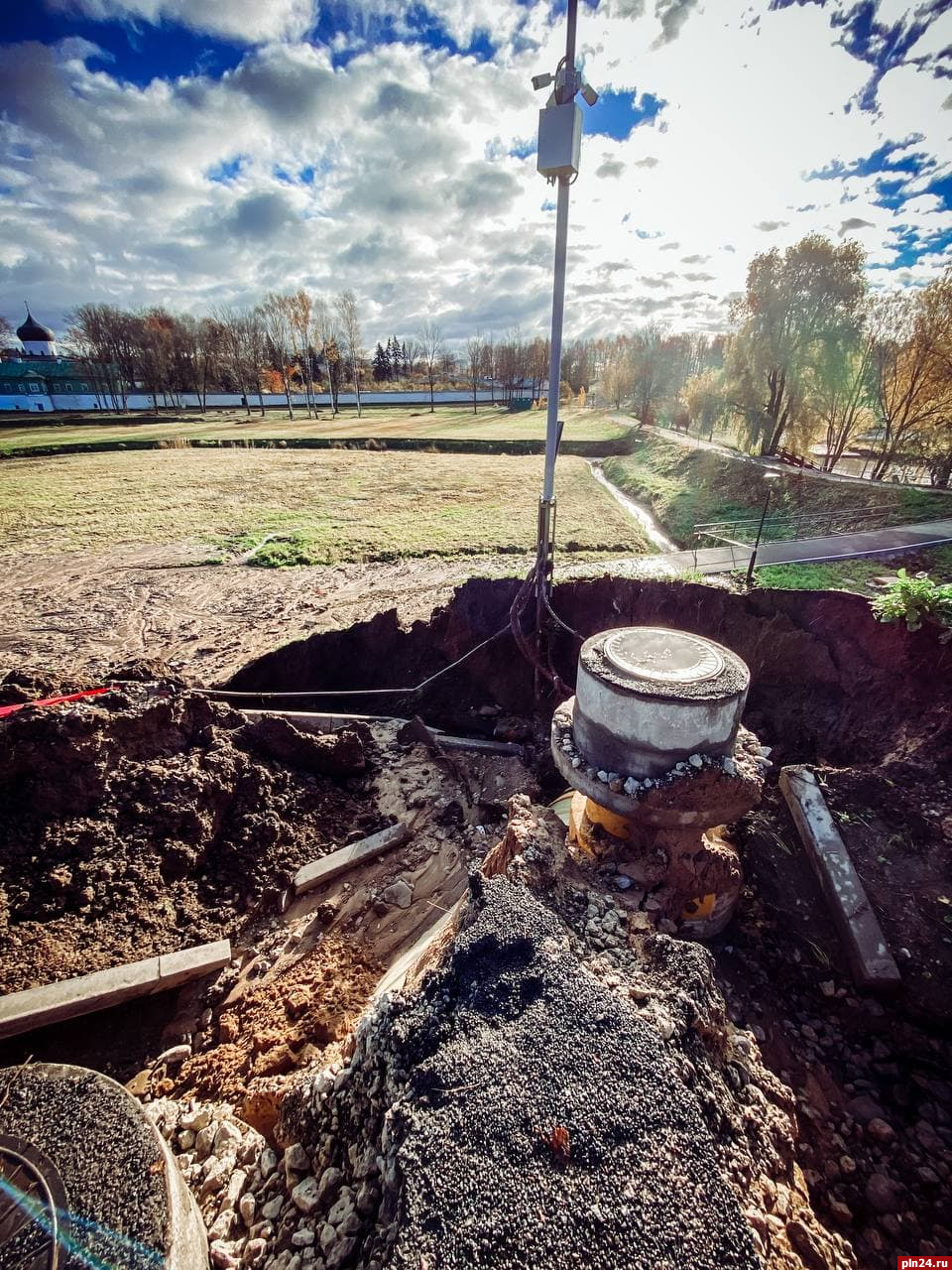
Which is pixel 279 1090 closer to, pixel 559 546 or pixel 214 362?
pixel 559 546

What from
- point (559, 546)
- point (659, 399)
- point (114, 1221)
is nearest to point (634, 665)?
point (114, 1221)

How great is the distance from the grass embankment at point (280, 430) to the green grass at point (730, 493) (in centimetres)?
1480

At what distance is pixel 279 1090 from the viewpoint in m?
3.63

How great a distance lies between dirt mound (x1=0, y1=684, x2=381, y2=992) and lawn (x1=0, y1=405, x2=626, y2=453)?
37266 millimetres

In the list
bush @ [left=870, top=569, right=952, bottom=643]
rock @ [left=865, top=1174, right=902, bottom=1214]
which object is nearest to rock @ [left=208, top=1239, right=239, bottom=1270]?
rock @ [left=865, top=1174, right=902, bottom=1214]

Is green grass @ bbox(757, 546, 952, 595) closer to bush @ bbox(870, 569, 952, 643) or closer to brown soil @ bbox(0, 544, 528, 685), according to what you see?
bush @ bbox(870, 569, 952, 643)

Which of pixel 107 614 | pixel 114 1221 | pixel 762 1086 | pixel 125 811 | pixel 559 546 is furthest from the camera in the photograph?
pixel 559 546

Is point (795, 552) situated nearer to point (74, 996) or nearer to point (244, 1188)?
point (244, 1188)

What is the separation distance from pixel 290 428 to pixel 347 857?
4797 cm

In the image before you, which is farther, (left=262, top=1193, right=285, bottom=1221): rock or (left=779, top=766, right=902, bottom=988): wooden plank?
(left=779, top=766, right=902, bottom=988): wooden plank

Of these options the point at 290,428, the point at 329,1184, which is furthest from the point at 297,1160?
the point at 290,428

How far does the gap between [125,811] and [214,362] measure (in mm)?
73744

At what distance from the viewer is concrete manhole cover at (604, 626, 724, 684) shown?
4715mm

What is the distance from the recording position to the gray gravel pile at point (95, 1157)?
237cm
